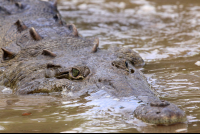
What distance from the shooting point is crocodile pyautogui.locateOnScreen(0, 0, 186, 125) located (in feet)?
12.2

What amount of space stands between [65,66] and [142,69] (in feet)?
6.49

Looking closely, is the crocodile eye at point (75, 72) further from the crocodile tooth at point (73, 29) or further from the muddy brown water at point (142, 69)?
the crocodile tooth at point (73, 29)

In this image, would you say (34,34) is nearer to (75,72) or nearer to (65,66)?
(65,66)

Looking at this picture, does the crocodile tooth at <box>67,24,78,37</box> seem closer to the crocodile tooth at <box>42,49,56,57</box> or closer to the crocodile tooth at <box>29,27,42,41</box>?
the crocodile tooth at <box>29,27,42,41</box>

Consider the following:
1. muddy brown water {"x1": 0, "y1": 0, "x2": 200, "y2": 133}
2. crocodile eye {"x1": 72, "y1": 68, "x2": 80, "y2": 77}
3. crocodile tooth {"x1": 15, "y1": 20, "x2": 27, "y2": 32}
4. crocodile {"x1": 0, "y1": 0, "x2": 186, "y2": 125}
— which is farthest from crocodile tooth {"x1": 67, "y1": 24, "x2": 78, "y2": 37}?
crocodile eye {"x1": 72, "y1": 68, "x2": 80, "y2": 77}

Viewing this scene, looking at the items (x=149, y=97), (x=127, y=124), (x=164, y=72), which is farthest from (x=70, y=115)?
(x=164, y=72)

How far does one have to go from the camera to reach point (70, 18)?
10.8m

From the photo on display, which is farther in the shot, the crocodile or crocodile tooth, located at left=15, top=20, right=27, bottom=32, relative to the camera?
crocodile tooth, located at left=15, top=20, right=27, bottom=32

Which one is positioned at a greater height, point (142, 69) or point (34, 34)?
point (34, 34)

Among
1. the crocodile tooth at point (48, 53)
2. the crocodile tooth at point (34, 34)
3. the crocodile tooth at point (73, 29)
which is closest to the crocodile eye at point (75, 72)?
the crocodile tooth at point (48, 53)

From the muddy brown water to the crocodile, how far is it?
0.52 feet

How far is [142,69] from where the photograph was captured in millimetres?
5961

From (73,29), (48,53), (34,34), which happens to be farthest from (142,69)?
(34,34)

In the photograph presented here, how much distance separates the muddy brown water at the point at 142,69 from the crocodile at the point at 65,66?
16 centimetres
